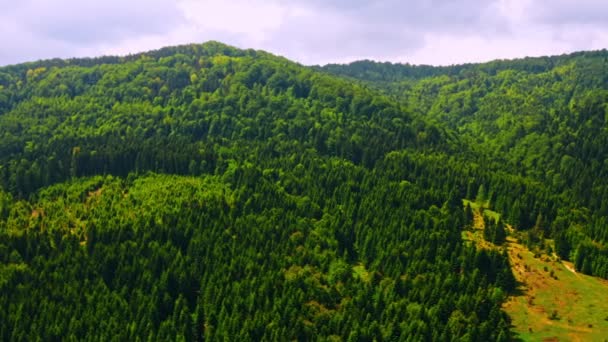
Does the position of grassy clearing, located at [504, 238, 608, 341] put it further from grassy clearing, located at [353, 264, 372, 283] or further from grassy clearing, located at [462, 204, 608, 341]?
grassy clearing, located at [353, 264, 372, 283]

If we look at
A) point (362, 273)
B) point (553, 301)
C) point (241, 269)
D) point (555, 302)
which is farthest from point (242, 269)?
point (555, 302)

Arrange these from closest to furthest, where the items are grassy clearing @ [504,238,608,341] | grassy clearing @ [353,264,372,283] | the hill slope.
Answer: the hill slope
grassy clearing @ [504,238,608,341]
grassy clearing @ [353,264,372,283]

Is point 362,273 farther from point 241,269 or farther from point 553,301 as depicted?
point 553,301

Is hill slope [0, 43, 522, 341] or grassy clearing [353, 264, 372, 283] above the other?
hill slope [0, 43, 522, 341]

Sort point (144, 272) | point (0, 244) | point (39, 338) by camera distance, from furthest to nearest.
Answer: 1. point (0, 244)
2. point (144, 272)
3. point (39, 338)

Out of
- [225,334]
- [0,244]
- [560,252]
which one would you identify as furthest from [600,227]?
[0,244]

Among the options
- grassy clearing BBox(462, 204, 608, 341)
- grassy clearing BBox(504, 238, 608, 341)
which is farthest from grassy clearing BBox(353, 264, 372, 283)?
grassy clearing BBox(504, 238, 608, 341)

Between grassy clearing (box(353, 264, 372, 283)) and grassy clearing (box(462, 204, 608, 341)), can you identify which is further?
grassy clearing (box(353, 264, 372, 283))

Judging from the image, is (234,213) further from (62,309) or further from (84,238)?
(62,309)

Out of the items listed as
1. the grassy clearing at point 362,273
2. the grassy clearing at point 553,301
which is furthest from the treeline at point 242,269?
the grassy clearing at point 553,301

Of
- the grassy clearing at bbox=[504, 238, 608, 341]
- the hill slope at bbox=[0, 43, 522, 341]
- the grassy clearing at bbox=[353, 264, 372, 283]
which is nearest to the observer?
the hill slope at bbox=[0, 43, 522, 341]

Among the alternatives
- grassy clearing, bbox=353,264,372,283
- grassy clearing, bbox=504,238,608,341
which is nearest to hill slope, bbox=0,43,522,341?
grassy clearing, bbox=353,264,372,283
